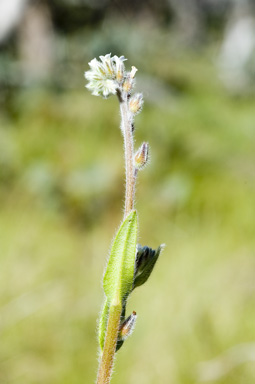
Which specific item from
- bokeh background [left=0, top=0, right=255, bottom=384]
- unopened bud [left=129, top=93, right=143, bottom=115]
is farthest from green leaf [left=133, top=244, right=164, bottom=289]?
bokeh background [left=0, top=0, right=255, bottom=384]

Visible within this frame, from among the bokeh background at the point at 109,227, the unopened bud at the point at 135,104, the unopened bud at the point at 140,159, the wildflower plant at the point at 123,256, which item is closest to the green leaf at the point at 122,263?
the wildflower plant at the point at 123,256

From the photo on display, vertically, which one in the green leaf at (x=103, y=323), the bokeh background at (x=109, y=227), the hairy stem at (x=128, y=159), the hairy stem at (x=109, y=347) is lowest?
the hairy stem at (x=109, y=347)

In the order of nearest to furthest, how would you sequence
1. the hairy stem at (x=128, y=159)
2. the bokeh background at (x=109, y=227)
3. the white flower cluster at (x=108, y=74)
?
the hairy stem at (x=128, y=159) → the white flower cluster at (x=108, y=74) → the bokeh background at (x=109, y=227)

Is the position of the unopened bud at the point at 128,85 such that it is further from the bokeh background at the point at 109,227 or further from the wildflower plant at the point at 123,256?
the bokeh background at the point at 109,227

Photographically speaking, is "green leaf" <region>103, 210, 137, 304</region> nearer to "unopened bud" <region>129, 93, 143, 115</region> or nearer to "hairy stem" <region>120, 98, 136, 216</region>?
"hairy stem" <region>120, 98, 136, 216</region>

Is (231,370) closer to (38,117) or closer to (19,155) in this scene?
(19,155)
